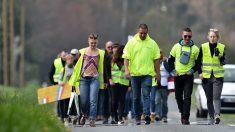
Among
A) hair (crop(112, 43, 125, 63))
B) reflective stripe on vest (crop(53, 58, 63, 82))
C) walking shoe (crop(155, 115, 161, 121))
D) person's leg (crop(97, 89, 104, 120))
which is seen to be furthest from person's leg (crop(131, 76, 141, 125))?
reflective stripe on vest (crop(53, 58, 63, 82))

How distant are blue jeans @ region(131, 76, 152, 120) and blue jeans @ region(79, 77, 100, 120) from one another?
728 mm

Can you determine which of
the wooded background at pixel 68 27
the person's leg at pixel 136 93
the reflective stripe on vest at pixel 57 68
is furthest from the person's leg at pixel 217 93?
the wooded background at pixel 68 27

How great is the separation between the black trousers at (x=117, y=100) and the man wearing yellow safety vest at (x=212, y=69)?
7.12 feet

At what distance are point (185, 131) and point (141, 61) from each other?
3.11 meters

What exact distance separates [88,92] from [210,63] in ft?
8.08

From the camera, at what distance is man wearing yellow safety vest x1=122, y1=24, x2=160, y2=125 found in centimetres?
2062

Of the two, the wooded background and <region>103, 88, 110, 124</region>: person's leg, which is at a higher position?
the wooded background

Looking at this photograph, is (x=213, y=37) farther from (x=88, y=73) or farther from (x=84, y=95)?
(x=84, y=95)

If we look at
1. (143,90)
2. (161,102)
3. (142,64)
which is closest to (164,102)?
(161,102)

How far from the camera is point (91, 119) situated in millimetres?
20422

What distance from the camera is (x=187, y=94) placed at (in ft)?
68.3

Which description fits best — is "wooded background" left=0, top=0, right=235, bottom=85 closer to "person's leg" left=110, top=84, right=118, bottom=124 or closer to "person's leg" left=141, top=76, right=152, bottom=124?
"person's leg" left=110, top=84, right=118, bottom=124

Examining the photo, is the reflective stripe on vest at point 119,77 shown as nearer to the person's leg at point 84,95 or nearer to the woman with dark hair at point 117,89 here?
the woman with dark hair at point 117,89

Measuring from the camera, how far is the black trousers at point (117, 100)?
74.2 ft
